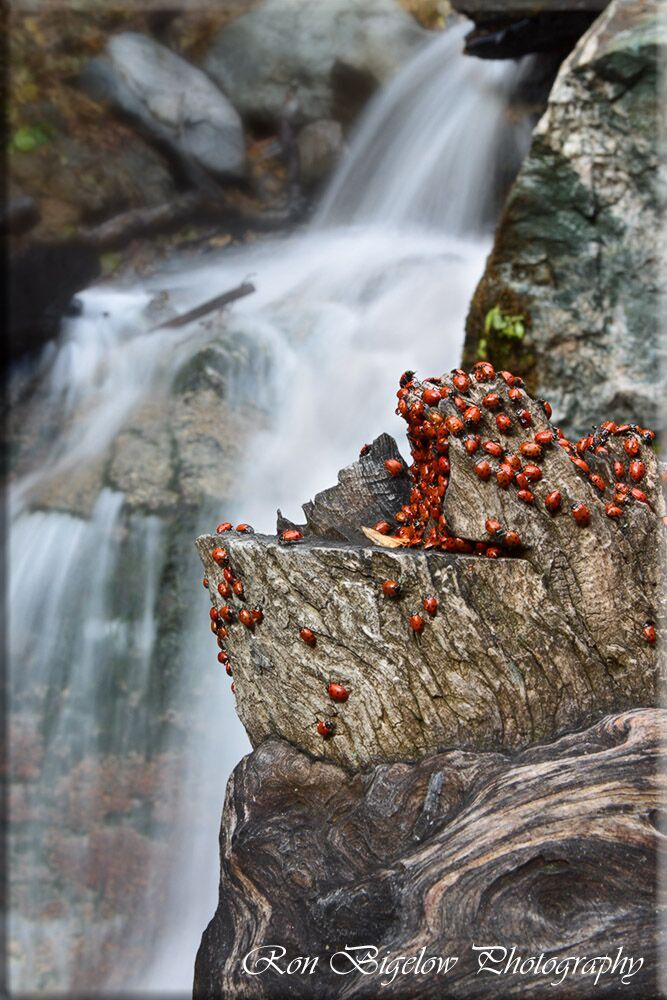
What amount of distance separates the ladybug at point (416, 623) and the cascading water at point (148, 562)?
352cm

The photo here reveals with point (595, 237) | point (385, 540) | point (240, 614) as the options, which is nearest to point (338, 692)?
point (240, 614)

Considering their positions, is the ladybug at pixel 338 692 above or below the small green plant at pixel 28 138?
below

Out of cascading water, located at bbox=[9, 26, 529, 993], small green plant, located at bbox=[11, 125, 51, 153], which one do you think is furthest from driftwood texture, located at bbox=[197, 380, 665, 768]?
small green plant, located at bbox=[11, 125, 51, 153]

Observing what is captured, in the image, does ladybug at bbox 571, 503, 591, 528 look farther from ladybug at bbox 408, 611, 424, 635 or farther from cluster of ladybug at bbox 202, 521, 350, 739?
cluster of ladybug at bbox 202, 521, 350, 739

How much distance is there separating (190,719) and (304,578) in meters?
3.60

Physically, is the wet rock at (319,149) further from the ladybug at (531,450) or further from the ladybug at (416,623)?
the ladybug at (416,623)

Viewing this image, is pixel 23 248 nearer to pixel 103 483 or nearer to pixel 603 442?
pixel 103 483

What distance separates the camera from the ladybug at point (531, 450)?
8.79ft

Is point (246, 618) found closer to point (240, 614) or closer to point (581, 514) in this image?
point (240, 614)

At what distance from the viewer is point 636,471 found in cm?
284

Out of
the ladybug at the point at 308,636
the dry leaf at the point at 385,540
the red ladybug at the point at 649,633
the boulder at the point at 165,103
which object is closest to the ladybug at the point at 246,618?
the ladybug at the point at 308,636

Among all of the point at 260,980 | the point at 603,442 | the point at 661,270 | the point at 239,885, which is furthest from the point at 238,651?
the point at 661,270

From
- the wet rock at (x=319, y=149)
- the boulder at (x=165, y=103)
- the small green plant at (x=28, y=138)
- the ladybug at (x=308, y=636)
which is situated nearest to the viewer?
the ladybug at (x=308, y=636)

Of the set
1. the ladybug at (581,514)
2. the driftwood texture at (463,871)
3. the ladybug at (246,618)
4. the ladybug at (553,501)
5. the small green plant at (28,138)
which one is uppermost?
the small green plant at (28,138)
